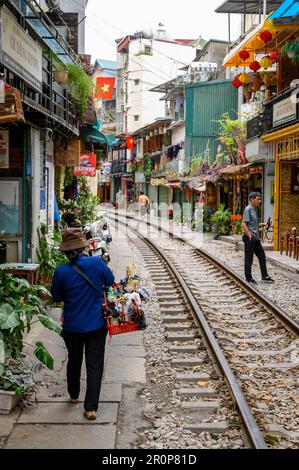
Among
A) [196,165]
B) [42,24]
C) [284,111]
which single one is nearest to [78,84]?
[42,24]

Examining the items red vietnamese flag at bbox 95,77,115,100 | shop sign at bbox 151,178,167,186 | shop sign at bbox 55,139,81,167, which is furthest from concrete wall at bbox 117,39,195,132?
shop sign at bbox 55,139,81,167

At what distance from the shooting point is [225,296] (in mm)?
12719

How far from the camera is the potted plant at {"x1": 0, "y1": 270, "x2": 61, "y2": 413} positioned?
19.3ft

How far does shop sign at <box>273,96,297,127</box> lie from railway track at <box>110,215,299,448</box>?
18.7 ft

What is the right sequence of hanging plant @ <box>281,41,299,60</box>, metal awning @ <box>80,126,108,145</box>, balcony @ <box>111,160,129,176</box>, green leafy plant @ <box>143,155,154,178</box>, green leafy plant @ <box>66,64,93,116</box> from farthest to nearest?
balcony @ <box>111,160,129,176</box> < green leafy plant @ <box>143,155,154,178</box> < metal awning @ <box>80,126,108,145</box> < hanging plant @ <box>281,41,299,60</box> < green leafy plant @ <box>66,64,93,116</box>

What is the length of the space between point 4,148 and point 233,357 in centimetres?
579

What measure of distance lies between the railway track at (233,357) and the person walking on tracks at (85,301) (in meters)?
1.01

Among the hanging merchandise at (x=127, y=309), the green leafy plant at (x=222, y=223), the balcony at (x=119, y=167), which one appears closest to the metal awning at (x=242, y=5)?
the green leafy plant at (x=222, y=223)

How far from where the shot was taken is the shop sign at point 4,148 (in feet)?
36.5

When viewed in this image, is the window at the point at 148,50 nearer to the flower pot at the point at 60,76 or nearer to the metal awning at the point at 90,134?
the metal awning at the point at 90,134

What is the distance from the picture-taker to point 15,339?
6363 millimetres

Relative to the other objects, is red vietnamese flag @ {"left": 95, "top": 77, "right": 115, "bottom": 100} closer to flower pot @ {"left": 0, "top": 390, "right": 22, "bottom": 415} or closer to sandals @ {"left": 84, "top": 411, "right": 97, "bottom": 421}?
flower pot @ {"left": 0, "top": 390, "right": 22, "bottom": 415}

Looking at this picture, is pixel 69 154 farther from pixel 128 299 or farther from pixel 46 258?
pixel 128 299

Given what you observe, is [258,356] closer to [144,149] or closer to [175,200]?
[175,200]
